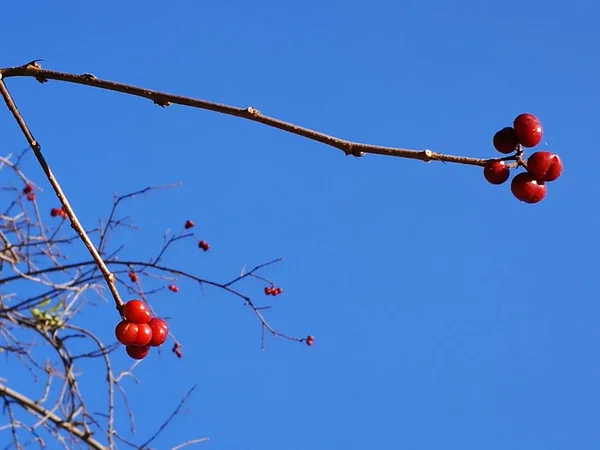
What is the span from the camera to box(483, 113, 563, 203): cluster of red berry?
4.89ft

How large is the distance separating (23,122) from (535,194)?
3.54 feet

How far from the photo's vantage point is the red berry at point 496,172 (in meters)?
1.39

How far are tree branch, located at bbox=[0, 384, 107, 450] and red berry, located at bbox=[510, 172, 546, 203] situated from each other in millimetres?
2416

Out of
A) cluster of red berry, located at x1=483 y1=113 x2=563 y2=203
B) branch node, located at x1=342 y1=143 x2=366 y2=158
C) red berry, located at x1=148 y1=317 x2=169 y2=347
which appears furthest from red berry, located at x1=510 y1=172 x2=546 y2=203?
red berry, located at x1=148 y1=317 x2=169 y2=347

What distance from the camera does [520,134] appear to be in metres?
1.53

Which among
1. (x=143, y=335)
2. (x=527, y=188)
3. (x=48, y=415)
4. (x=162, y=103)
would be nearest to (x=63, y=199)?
(x=162, y=103)

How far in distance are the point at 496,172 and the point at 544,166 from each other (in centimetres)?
14

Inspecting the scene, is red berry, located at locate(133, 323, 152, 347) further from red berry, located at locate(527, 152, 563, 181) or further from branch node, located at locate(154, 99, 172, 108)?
red berry, located at locate(527, 152, 563, 181)

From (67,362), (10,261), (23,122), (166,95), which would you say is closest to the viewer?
(166,95)

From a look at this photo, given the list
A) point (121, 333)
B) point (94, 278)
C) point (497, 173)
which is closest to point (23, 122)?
point (121, 333)

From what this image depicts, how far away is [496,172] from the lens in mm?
1408

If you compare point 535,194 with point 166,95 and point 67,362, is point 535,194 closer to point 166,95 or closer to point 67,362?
point 166,95

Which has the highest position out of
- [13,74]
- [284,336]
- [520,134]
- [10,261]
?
[10,261]

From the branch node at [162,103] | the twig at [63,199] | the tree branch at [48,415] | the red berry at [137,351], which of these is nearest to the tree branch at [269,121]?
the branch node at [162,103]
